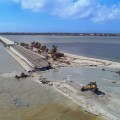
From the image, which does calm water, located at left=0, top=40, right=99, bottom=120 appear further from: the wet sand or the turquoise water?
the turquoise water

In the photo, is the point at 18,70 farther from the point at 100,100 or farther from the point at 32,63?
the point at 100,100

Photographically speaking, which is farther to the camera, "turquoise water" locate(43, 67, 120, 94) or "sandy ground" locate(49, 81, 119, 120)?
"turquoise water" locate(43, 67, 120, 94)

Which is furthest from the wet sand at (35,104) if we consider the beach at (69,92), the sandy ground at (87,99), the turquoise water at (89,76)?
the turquoise water at (89,76)

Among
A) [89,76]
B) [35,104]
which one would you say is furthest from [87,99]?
[89,76]

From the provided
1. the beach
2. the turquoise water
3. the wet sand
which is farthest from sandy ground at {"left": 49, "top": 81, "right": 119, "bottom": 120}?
the turquoise water

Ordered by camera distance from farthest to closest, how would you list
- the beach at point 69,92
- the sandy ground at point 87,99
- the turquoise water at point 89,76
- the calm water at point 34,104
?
1. the turquoise water at point 89,76
2. the beach at point 69,92
3. the sandy ground at point 87,99
4. the calm water at point 34,104

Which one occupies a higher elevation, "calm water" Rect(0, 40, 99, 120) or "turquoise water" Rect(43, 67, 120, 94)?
"calm water" Rect(0, 40, 99, 120)

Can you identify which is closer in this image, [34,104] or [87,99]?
[34,104]

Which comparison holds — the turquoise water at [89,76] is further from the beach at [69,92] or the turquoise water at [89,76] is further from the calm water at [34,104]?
the calm water at [34,104]

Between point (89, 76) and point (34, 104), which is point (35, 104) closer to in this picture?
point (34, 104)

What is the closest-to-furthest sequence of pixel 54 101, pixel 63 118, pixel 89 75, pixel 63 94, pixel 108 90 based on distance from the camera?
pixel 63 118, pixel 54 101, pixel 63 94, pixel 108 90, pixel 89 75

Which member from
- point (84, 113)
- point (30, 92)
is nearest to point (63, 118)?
point (84, 113)
